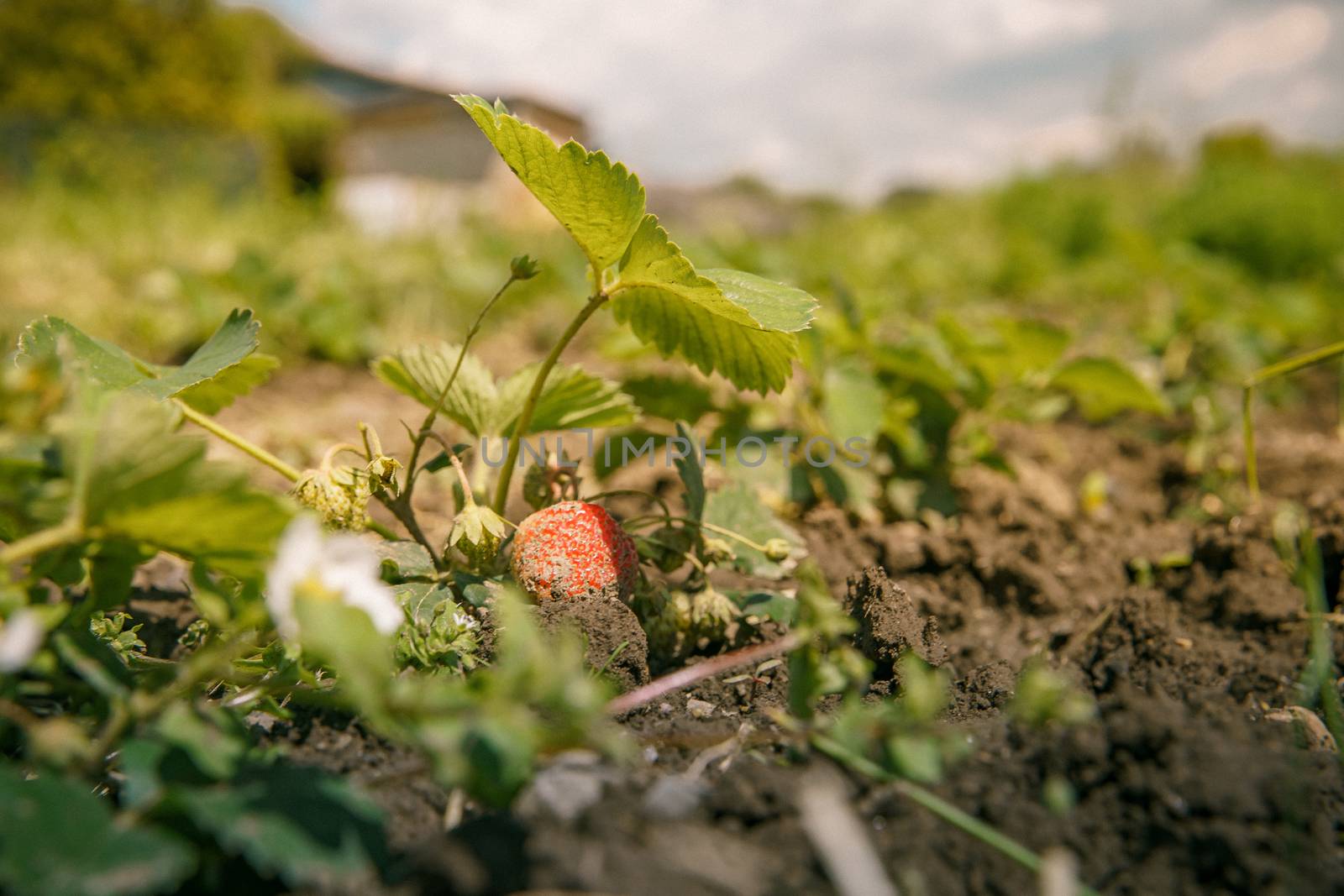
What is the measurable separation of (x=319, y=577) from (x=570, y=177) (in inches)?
23.5

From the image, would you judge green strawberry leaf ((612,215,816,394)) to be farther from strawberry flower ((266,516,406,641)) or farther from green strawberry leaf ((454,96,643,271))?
strawberry flower ((266,516,406,641))

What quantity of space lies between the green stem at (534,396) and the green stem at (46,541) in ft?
1.90

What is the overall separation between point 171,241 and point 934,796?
563cm

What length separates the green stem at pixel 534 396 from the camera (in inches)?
49.5

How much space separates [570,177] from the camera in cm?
114

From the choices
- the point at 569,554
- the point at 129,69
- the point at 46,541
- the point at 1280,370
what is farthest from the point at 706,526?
the point at 129,69

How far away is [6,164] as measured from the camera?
13.1 metres

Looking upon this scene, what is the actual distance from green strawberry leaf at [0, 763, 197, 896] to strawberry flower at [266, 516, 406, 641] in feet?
0.58

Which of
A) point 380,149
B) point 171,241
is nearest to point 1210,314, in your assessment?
point 171,241

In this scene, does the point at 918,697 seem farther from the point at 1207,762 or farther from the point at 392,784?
the point at 392,784

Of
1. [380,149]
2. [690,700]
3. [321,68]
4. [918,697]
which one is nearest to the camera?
[918,697]

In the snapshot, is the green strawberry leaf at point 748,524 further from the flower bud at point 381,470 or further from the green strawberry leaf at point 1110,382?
the green strawberry leaf at point 1110,382

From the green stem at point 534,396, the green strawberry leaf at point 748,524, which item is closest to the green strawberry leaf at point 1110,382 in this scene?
the green strawberry leaf at point 748,524

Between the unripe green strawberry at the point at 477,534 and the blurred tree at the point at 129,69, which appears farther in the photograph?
the blurred tree at the point at 129,69
